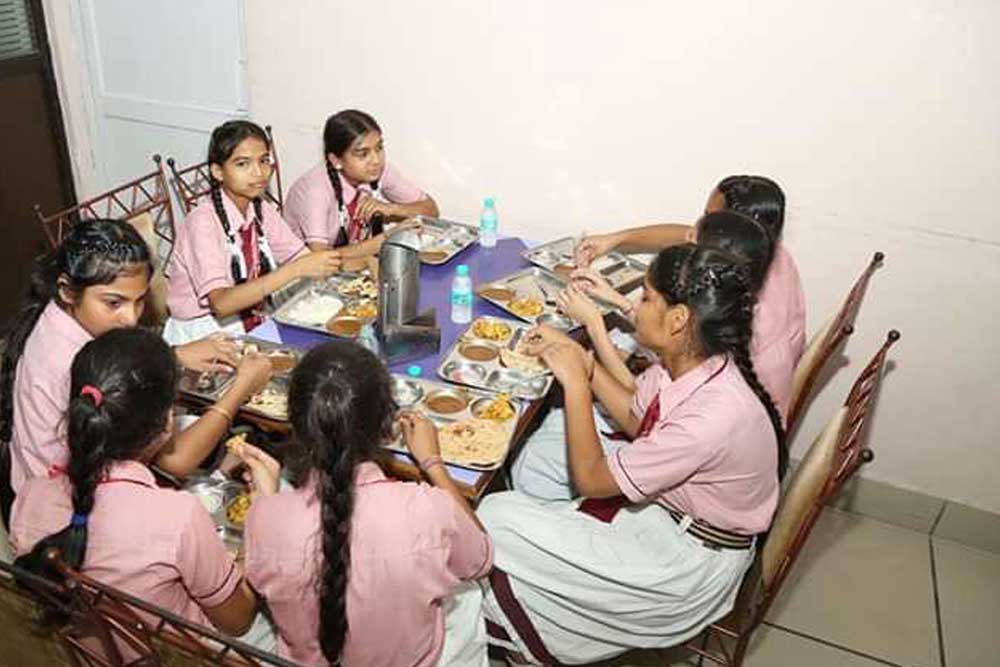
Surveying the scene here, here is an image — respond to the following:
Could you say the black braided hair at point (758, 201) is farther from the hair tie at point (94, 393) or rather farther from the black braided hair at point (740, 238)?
the hair tie at point (94, 393)

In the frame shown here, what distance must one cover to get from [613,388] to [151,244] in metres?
1.73

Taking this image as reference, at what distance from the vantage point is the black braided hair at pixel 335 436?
149 centimetres

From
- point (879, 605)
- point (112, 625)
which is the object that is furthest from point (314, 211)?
point (879, 605)

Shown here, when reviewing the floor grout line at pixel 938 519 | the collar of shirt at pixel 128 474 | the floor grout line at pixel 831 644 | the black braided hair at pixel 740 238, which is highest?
the black braided hair at pixel 740 238

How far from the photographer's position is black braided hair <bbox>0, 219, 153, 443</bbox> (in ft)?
6.46

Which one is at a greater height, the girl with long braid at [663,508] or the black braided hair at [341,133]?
the black braided hair at [341,133]

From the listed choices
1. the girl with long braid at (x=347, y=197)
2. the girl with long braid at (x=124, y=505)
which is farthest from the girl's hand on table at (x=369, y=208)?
the girl with long braid at (x=124, y=505)

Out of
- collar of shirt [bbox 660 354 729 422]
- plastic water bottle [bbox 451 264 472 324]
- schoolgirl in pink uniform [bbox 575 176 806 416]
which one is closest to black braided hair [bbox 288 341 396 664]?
collar of shirt [bbox 660 354 729 422]

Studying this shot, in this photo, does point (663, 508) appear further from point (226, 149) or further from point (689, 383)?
point (226, 149)

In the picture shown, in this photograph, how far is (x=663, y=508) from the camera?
2.13 meters

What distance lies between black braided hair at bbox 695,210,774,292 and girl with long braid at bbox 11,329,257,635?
148 cm

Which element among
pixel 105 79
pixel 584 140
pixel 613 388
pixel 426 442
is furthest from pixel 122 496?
pixel 105 79

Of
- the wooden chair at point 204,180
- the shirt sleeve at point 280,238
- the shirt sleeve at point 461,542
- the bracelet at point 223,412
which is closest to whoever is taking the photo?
the shirt sleeve at point 461,542

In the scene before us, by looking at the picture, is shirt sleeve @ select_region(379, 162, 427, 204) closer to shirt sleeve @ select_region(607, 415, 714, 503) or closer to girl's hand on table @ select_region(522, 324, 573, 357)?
girl's hand on table @ select_region(522, 324, 573, 357)
